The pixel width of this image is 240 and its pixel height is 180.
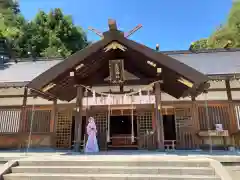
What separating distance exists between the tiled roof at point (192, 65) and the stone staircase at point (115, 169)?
6.29 meters

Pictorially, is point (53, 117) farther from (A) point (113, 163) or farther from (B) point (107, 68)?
(A) point (113, 163)

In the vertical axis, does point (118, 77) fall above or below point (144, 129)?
above

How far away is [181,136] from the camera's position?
983 centimetres

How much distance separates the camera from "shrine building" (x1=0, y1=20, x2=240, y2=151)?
7.49 m

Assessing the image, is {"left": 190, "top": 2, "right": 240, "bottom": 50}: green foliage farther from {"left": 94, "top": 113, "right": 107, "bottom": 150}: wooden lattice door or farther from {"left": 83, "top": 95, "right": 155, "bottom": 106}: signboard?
{"left": 83, "top": 95, "right": 155, "bottom": 106}: signboard

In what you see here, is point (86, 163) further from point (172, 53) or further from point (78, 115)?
point (172, 53)

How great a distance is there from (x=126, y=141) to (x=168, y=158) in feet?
17.3

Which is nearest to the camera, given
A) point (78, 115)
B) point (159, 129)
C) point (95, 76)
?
point (159, 129)

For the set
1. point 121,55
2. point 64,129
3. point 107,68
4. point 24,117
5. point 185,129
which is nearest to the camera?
point 121,55

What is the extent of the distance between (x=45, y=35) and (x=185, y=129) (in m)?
A: 25.0

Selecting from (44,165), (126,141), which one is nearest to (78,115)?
(44,165)

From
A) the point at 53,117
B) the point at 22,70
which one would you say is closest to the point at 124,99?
the point at 53,117

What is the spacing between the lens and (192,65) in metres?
11.8

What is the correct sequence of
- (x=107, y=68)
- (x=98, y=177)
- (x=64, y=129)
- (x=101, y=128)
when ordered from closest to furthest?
(x=98, y=177) → (x=107, y=68) → (x=101, y=128) → (x=64, y=129)
